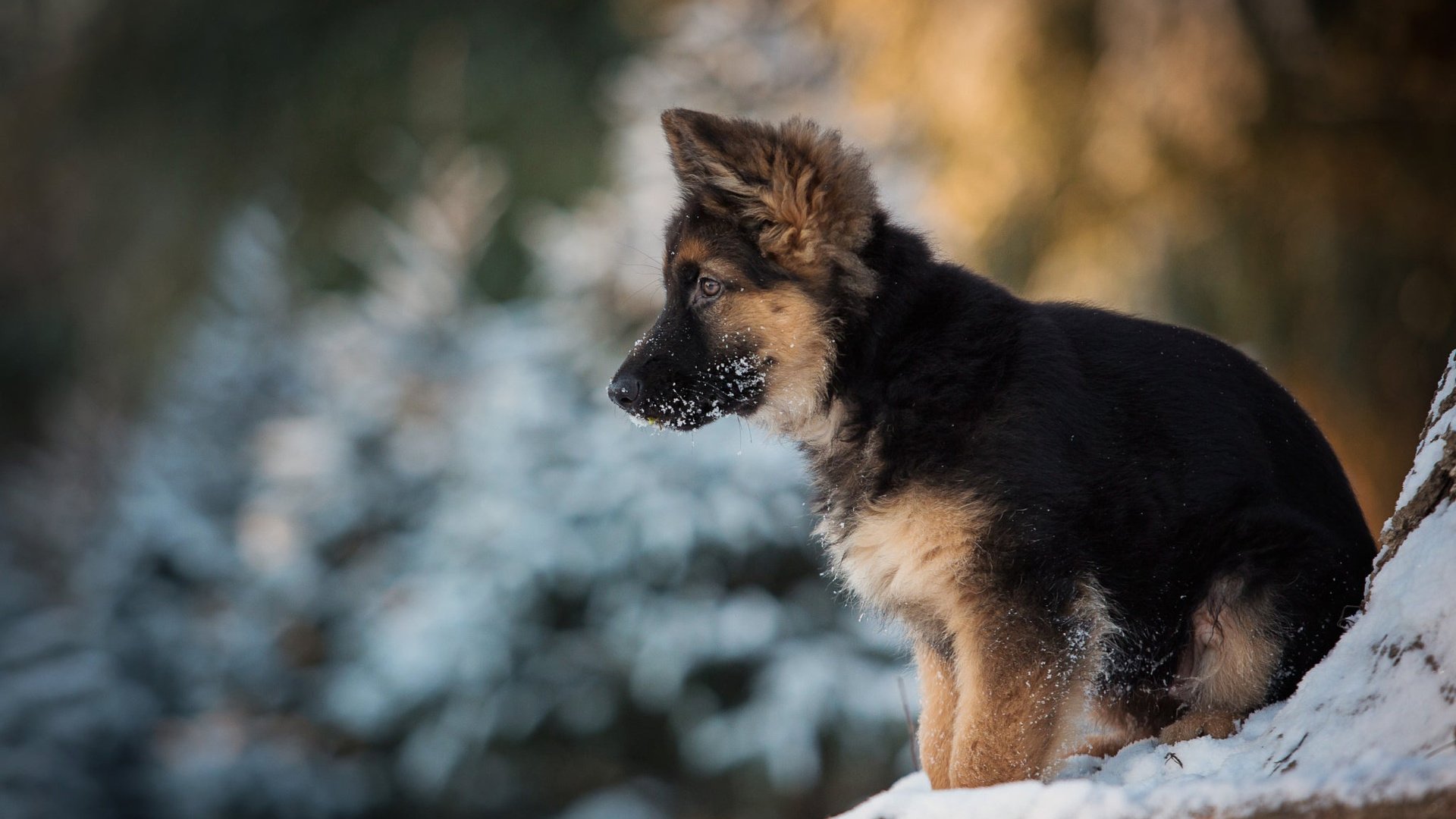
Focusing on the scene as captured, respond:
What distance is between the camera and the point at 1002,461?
3301 mm

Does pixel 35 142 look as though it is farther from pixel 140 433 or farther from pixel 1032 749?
pixel 1032 749

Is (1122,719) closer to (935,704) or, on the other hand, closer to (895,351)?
(935,704)

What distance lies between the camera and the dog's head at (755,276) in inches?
149

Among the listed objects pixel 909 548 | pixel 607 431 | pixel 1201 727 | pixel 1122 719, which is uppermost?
pixel 607 431

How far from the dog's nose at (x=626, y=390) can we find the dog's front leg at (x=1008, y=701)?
1.29 meters

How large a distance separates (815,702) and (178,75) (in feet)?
46.7

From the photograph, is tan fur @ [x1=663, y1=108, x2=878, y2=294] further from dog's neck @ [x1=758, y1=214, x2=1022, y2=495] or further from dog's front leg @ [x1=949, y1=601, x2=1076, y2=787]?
dog's front leg @ [x1=949, y1=601, x2=1076, y2=787]

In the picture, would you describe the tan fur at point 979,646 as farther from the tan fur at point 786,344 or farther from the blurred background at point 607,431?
the blurred background at point 607,431

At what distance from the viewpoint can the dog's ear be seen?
378 centimetres

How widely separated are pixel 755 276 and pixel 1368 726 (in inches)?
86.0

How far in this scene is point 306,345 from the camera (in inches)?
493

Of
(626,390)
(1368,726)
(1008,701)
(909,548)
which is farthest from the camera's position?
(626,390)

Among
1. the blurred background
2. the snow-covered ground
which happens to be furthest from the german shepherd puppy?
the blurred background

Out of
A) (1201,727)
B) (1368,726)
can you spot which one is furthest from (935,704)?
(1368,726)
